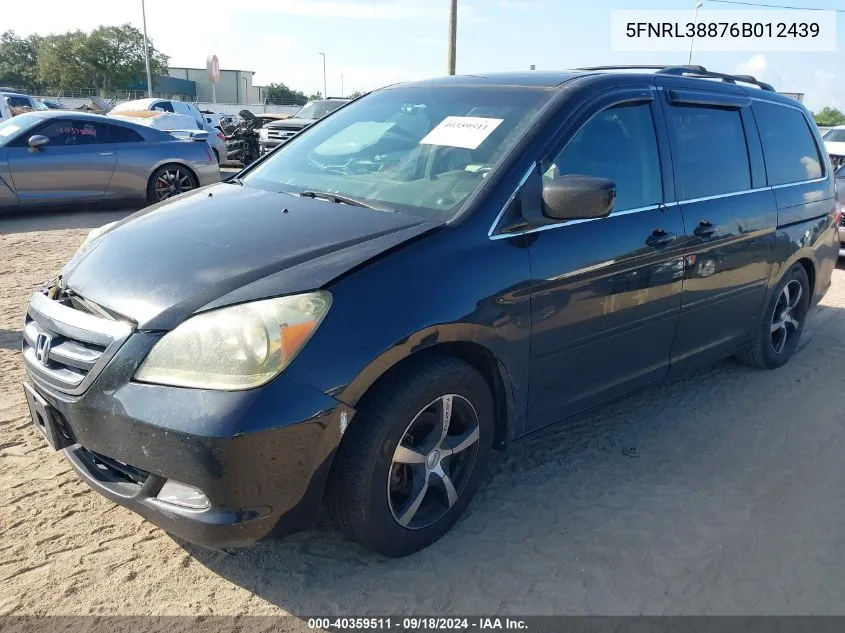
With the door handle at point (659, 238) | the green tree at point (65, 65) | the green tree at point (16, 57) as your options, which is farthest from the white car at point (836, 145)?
the green tree at point (16, 57)

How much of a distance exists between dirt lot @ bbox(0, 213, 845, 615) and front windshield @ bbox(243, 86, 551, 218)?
1.40 meters

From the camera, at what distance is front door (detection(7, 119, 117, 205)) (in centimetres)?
895

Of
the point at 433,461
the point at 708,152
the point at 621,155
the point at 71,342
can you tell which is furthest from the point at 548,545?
the point at 708,152

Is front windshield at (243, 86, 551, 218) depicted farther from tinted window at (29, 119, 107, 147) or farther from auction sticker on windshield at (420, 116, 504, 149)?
tinted window at (29, 119, 107, 147)

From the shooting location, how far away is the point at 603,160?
10.7 ft

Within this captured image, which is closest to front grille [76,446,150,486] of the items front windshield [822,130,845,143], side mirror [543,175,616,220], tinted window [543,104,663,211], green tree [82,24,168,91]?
side mirror [543,175,616,220]

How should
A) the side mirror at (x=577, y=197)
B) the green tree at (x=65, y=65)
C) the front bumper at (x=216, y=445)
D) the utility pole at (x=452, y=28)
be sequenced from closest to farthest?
the front bumper at (x=216, y=445), the side mirror at (x=577, y=197), the utility pole at (x=452, y=28), the green tree at (x=65, y=65)

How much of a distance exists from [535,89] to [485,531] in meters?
2.01

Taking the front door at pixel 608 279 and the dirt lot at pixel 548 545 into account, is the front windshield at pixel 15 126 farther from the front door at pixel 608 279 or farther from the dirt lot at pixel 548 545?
the front door at pixel 608 279

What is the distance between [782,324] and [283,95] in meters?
88.4

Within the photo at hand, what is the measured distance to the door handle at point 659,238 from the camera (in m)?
3.33

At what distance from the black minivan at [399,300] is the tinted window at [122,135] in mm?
6813

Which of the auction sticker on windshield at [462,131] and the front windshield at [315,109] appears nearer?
the auction sticker on windshield at [462,131]

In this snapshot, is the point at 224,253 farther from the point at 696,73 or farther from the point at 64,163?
the point at 64,163
